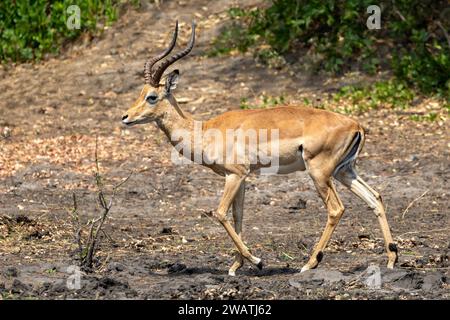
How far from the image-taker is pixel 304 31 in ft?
50.2

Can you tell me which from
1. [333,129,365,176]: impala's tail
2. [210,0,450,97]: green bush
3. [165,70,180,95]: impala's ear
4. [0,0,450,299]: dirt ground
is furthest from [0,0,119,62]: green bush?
[333,129,365,176]: impala's tail

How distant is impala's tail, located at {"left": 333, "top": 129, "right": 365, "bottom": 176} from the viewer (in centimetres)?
855

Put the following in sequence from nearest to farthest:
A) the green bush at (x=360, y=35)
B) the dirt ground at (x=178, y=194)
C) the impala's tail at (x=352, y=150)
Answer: the dirt ground at (x=178, y=194)
the impala's tail at (x=352, y=150)
the green bush at (x=360, y=35)

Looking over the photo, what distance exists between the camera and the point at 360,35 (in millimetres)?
14852

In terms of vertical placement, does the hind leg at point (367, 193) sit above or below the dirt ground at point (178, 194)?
above

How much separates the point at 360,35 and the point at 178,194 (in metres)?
4.66

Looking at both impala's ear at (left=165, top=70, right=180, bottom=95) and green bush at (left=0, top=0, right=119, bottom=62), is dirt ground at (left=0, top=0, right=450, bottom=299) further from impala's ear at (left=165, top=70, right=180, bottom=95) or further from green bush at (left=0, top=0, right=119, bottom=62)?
impala's ear at (left=165, top=70, right=180, bottom=95)

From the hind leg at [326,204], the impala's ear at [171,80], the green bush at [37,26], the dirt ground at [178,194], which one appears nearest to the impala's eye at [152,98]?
the impala's ear at [171,80]

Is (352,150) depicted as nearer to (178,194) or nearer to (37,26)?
(178,194)

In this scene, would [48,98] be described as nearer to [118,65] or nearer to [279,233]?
[118,65]

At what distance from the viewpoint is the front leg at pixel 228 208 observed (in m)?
8.42

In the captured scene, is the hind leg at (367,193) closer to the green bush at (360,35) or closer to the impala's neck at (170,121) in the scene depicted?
the impala's neck at (170,121)

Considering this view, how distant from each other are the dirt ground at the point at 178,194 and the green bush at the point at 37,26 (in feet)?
1.01

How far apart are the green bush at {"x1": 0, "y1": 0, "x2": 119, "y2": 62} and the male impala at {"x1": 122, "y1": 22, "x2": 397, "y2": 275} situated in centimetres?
817
